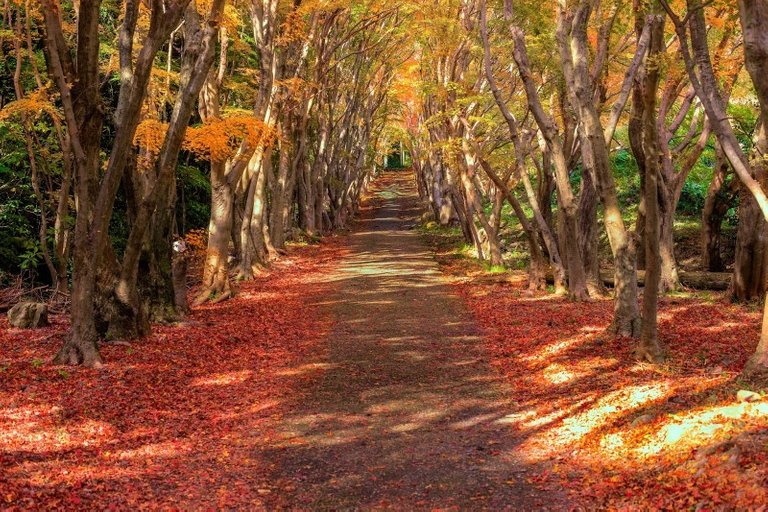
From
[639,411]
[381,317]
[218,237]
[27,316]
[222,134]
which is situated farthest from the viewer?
[218,237]

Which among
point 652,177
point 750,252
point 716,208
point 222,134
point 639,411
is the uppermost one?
point 222,134

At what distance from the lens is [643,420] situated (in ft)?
24.7

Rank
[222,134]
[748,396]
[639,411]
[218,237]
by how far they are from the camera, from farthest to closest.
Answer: [218,237]
[222,134]
[639,411]
[748,396]

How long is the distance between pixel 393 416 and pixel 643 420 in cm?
279

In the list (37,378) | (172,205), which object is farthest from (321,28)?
(37,378)

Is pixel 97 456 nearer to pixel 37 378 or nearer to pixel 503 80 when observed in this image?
pixel 37 378

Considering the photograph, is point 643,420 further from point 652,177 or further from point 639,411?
point 652,177

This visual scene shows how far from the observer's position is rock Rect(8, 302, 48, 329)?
1362 centimetres

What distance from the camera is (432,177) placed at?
44531 millimetres

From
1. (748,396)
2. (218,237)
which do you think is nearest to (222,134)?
(218,237)

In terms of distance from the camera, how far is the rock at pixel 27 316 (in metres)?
13.6

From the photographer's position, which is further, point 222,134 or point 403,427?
point 222,134

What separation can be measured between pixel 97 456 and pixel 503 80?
79.5ft

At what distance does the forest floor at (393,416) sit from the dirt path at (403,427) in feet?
0.09
